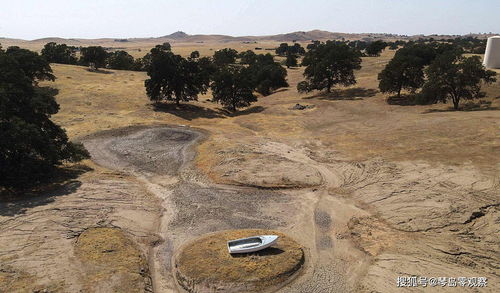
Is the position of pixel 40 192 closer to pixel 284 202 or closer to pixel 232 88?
pixel 284 202

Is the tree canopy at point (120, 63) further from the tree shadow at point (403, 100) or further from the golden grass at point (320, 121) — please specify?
the tree shadow at point (403, 100)

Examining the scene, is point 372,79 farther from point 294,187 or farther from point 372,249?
point 372,249

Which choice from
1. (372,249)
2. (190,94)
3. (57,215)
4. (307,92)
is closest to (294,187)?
(372,249)

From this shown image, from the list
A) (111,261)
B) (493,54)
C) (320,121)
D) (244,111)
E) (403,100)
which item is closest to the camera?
(111,261)

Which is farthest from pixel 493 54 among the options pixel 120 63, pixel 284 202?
pixel 120 63

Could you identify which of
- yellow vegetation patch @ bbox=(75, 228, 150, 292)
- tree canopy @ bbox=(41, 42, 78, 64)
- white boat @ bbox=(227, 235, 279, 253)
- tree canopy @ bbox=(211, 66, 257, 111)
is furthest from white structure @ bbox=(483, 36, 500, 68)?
tree canopy @ bbox=(41, 42, 78, 64)

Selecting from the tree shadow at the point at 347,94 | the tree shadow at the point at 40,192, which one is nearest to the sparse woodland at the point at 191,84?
the tree shadow at the point at 40,192
